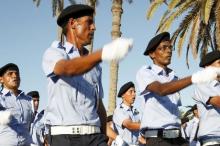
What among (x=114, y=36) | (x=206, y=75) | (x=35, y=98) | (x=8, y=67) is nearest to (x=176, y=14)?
(x=114, y=36)

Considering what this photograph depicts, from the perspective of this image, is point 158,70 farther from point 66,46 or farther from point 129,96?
point 129,96

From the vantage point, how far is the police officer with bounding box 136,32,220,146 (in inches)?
220

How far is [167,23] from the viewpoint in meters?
17.3

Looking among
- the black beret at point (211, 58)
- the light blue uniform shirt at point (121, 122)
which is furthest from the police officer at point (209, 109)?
the light blue uniform shirt at point (121, 122)

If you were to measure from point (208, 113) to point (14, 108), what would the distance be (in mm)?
2941

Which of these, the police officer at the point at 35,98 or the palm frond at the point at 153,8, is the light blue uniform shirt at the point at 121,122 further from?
the palm frond at the point at 153,8

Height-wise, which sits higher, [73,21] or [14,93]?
[73,21]

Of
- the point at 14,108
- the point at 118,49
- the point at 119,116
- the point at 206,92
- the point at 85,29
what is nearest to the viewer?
the point at 118,49

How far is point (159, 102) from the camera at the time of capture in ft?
18.6

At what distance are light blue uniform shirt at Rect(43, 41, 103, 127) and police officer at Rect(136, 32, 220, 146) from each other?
1532 mm

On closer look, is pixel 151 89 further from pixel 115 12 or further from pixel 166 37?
pixel 115 12

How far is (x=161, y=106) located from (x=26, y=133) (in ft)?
8.46

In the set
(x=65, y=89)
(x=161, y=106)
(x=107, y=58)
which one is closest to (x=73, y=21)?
(x=65, y=89)

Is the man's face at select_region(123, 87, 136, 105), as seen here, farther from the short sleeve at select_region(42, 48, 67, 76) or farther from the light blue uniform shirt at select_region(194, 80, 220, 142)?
the short sleeve at select_region(42, 48, 67, 76)
